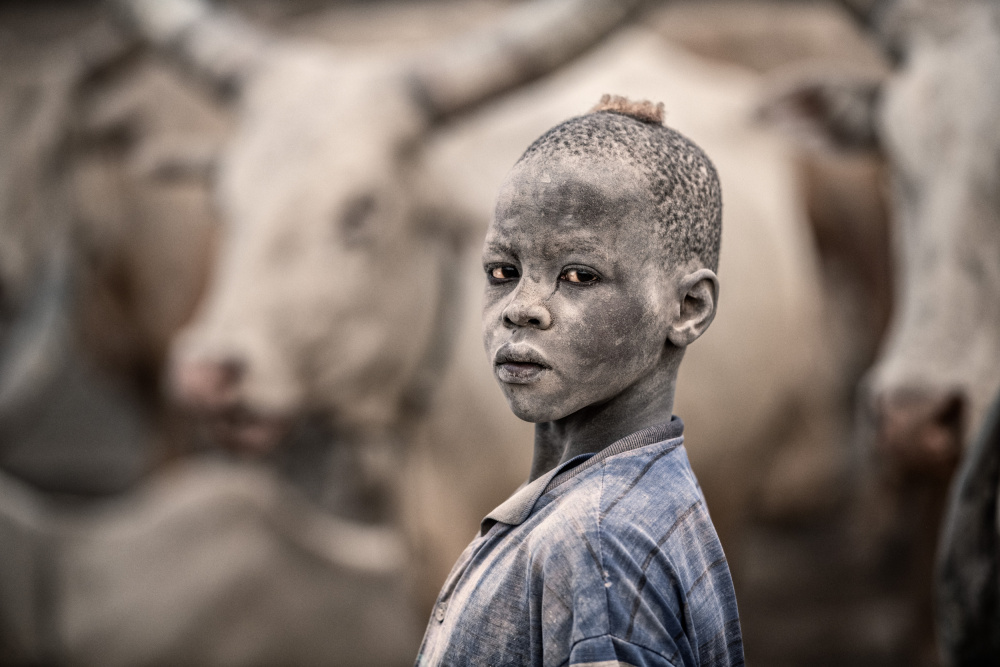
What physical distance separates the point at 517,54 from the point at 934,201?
921mm

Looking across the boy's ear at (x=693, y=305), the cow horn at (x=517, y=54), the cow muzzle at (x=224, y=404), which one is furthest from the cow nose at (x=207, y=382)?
the boy's ear at (x=693, y=305)

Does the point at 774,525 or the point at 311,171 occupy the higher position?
the point at 311,171

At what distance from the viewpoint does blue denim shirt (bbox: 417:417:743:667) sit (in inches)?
31.0

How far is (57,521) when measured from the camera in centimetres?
298

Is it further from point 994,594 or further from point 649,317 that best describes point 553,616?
point 994,594

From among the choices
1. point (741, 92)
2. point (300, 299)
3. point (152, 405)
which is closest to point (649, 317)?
point (300, 299)

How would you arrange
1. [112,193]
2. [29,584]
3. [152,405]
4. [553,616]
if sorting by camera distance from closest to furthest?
[553,616]
[29,584]
[112,193]
[152,405]

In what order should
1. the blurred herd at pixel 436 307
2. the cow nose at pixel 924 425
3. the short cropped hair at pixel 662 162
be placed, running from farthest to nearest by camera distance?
the blurred herd at pixel 436 307 → the cow nose at pixel 924 425 → the short cropped hair at pixel 662 162

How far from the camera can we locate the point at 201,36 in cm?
262

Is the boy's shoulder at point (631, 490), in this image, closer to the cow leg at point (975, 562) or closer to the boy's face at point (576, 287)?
the boy's face at point (576, 287)

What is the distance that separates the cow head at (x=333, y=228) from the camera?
7.19ft

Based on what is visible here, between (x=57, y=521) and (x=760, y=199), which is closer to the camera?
(x=760, y=199)

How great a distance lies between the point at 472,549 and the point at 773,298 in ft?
5.73

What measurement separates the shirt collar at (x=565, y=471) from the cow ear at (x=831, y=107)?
1.59m
